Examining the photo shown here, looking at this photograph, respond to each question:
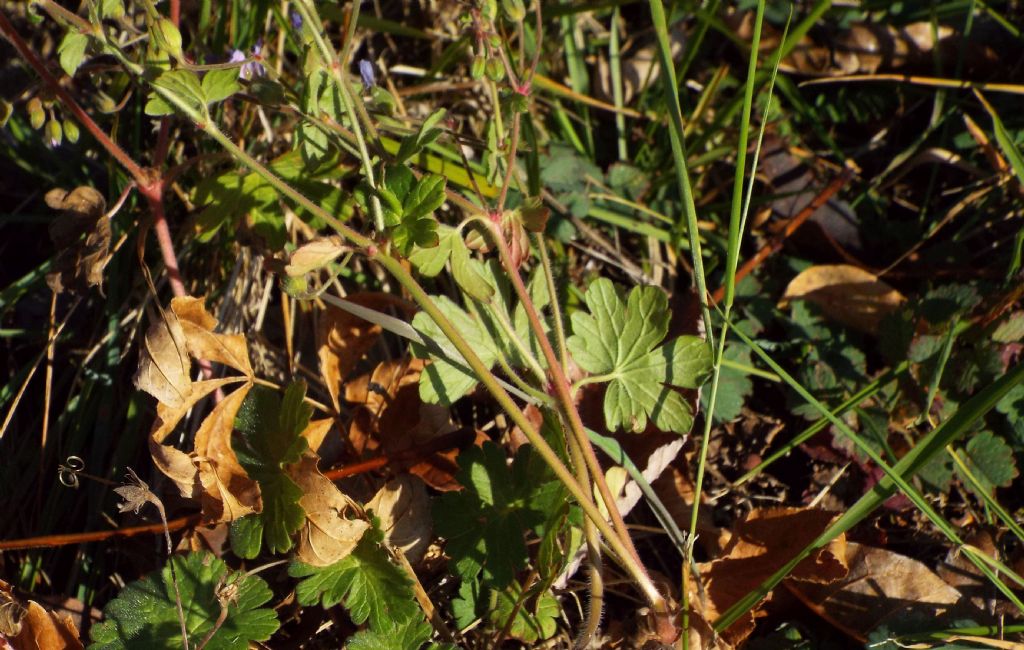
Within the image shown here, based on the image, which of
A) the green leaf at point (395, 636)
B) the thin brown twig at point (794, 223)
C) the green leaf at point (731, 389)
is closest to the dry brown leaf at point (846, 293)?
the thin brown twig at point (794, 223)

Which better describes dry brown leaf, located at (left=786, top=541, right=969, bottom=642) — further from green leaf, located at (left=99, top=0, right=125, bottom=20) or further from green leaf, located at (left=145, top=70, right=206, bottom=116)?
green leaf, located at (left=99, top=0, right=125, bottom=20)

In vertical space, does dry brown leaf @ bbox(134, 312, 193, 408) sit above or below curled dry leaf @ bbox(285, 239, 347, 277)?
below

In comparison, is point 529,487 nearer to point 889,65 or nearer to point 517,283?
point 517,283

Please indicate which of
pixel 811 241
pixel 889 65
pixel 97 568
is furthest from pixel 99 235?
pixel 889 65

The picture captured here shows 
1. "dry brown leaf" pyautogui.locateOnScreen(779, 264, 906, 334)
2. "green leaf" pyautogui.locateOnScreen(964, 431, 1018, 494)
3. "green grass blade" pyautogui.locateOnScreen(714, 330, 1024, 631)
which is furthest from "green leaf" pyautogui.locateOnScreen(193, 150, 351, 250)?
"green leaf" pyautogui.locateOnScreen(964, 431, 1018, 494)

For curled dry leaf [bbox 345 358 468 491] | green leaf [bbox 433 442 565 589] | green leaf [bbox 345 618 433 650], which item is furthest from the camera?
curled dry leaf [bbox 345 358 468 491]

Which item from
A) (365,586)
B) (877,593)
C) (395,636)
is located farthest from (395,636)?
(877,593)

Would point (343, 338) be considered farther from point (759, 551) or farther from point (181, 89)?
point (759, 551)
